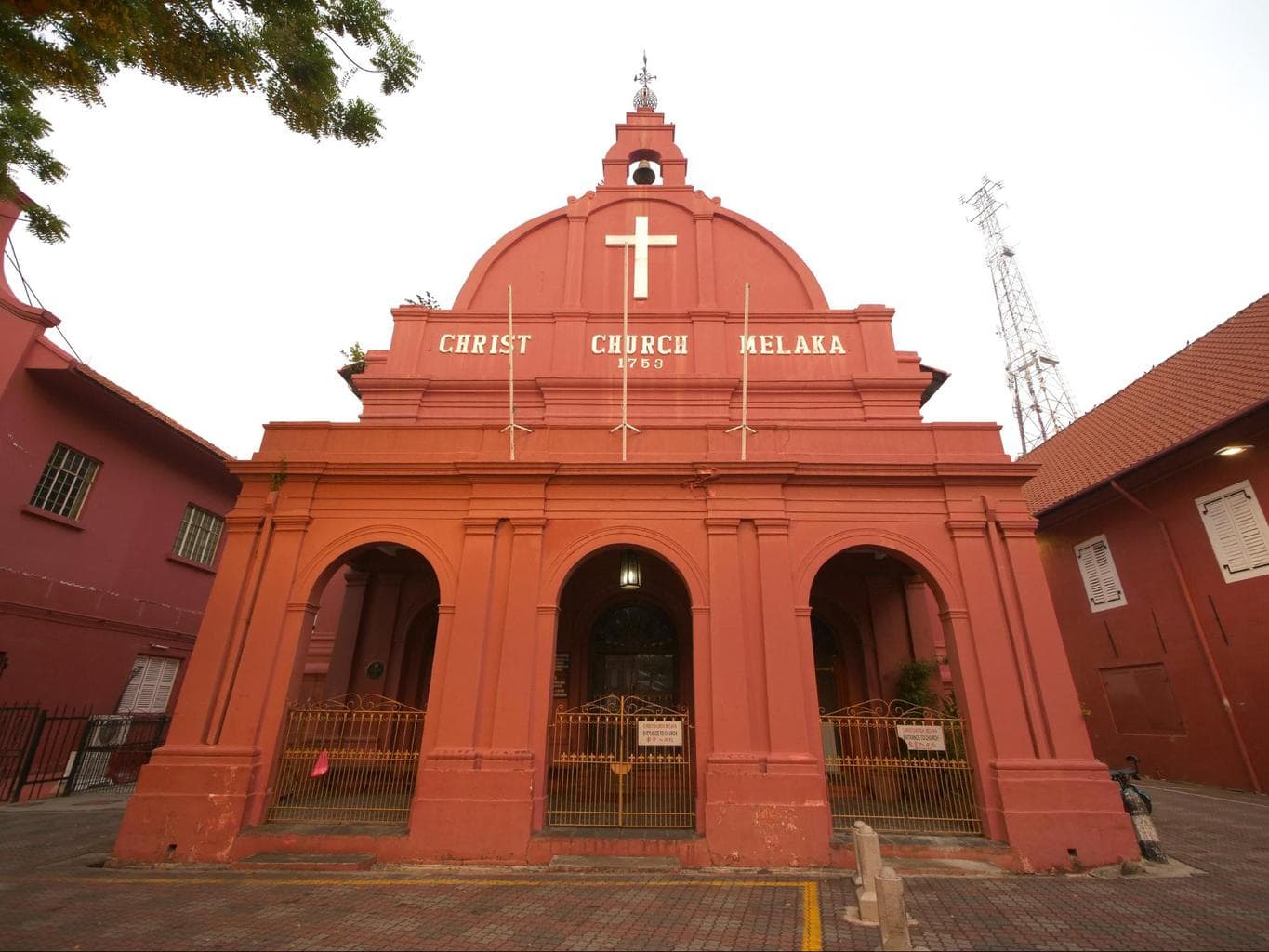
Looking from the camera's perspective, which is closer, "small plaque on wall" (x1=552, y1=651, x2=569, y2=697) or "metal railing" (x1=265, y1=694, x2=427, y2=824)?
"metal railing" (x1=265, y1=694, x2=427, y2=824)

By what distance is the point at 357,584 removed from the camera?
11820mm

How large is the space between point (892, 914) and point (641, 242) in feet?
42.5

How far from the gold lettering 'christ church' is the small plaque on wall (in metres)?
7.26

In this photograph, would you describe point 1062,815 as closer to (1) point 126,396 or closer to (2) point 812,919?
(2) point 812,919

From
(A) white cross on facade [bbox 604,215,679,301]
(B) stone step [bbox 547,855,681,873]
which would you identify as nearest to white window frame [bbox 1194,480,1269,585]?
(B) stone step [bbox 547,855,681,873]

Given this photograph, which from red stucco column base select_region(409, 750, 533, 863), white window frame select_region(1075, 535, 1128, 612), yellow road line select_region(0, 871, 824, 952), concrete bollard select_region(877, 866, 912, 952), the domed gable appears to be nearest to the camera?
concrete bollard select_region(877, 866, 912, 952)

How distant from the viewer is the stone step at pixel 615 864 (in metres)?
7.14

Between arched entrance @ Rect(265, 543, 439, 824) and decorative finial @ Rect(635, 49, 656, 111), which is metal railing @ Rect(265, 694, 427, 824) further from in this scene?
decorative finial @ Rect(635, 49, 656, 111)

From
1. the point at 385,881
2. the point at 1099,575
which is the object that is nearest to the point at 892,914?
the point at 385,881

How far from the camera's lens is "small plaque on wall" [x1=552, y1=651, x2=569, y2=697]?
36.7ft

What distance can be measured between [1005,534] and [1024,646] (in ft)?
5.25

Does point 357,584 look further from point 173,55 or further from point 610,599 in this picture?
point 173,55

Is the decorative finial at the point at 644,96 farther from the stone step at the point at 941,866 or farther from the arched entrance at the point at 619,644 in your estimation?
the stone step at the point at 941,866

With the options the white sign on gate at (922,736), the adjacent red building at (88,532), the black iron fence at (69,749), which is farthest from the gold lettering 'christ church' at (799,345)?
the black iron fence at (69,749)
